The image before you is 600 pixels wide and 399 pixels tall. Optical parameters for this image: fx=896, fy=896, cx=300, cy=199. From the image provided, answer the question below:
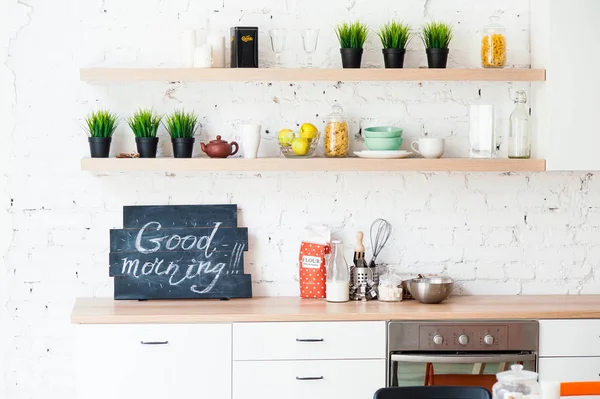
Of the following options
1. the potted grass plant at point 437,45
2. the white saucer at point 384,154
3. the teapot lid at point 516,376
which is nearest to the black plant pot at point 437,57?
the potted grass plant at point 437,45

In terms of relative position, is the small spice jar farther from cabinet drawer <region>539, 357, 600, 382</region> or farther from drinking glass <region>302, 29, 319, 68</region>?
drinking glass <region>302, 29, 319, 68</region>

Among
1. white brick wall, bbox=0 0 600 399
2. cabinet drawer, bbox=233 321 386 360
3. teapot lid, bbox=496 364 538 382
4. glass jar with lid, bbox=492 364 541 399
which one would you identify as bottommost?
cabinet drawer, bbox=233 321 386 360

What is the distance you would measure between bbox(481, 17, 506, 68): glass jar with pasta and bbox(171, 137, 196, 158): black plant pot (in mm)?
1326

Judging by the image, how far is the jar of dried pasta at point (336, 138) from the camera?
389 centimetres

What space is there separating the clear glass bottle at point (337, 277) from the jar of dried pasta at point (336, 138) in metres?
0.39

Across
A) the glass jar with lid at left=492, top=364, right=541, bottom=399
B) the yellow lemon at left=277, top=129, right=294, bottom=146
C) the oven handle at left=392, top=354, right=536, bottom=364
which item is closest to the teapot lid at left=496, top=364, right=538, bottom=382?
the glass jar with lid at left=492, top=364, right=541, bottom=399

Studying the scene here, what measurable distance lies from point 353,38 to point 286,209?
0.82 metres

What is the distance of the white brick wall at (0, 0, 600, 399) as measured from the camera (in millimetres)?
3955

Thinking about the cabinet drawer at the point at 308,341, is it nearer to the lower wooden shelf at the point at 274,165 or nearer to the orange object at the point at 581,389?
the lower wooden shelf at the point at 274,165

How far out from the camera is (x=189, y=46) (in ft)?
12.6

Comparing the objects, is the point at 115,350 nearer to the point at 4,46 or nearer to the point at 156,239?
the point at 156,239

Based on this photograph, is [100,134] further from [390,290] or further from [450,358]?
[450,358]

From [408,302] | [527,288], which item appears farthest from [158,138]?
[527,288]

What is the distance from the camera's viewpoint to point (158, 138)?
3.88 m
